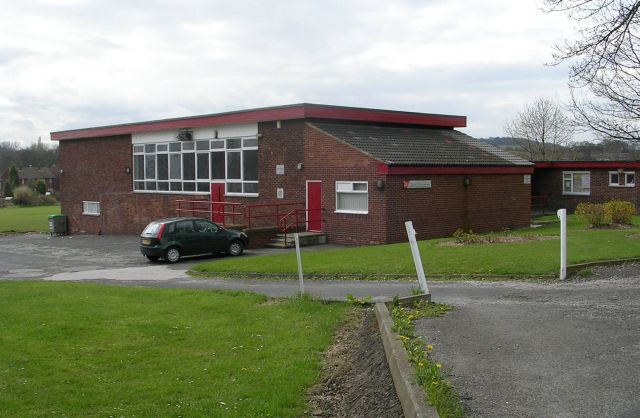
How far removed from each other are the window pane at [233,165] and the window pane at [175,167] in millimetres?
4570

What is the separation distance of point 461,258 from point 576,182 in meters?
26.3

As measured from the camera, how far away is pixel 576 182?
41344 mm

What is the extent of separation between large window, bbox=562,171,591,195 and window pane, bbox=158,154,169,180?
22.4 metres

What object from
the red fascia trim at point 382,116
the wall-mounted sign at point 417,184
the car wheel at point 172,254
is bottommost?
the car wheel at point 172,254

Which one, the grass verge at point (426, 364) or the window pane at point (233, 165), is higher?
the window pane at point (233, 165)

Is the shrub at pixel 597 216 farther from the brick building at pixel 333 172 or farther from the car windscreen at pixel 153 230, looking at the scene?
the car windscreen at pixel 153 230

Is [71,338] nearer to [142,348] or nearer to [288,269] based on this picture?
[142,348]

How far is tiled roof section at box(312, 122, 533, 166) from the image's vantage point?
27031 millimetres

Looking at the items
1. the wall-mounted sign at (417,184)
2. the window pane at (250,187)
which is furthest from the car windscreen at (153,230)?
the wall-mounted sign at (417,184)

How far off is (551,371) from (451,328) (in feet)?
7.43

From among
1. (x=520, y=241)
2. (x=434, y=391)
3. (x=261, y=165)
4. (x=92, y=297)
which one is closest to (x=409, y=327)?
(x=434, y=391)

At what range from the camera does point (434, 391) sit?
5.62m

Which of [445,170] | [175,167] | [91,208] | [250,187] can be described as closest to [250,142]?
[250,187]

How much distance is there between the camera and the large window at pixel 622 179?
37.8 m
